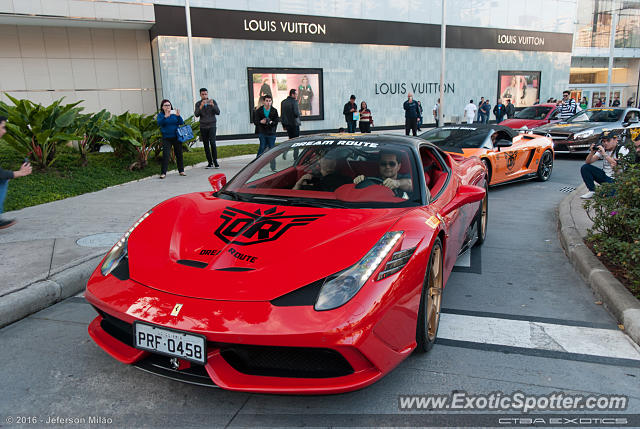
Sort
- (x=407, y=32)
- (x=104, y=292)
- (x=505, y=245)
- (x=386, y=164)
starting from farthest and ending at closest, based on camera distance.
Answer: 1. (x=407, y=32)
2. (x=505, y=245)
3. (x=386, y=164)
4. (x=104, y=292)

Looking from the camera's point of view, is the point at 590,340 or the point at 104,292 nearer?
the point at 104,292

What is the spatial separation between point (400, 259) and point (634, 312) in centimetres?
209

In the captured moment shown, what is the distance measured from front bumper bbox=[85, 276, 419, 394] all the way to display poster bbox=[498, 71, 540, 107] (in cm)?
2971

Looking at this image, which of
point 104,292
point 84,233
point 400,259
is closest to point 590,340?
point 400,259

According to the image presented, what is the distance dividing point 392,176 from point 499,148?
21.2ft

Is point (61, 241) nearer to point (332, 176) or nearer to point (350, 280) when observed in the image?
point (332, 176)

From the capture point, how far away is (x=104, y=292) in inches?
112

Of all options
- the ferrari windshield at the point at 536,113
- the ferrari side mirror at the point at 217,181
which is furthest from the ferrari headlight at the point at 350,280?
the ferrari windshield at the point at 536,113

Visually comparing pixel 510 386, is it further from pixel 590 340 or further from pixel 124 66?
pixel 124 66

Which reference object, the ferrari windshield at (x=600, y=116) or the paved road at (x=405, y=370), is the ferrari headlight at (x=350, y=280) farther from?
the ferrari windshield at (x=600, y=116)

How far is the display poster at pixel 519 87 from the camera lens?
2927 centimetres

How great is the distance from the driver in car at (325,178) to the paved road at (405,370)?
136 centimetres

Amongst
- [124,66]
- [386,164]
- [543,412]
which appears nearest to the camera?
[543,412]

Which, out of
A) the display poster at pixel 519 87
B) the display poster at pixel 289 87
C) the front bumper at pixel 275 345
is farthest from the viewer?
the display poster at pixel 519 87
